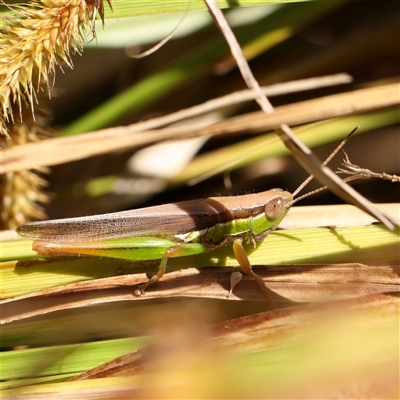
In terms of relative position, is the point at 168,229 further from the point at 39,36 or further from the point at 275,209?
the point at 39,36

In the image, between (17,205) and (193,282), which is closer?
(193,282)

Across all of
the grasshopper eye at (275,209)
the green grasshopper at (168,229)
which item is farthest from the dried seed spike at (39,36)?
the grasshopper eye at (275,209)

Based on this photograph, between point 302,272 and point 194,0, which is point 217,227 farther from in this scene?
point 194,0

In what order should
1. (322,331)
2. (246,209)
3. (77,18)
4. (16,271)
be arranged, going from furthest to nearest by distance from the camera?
(246,209), (16,271), (77,18), (322,331)

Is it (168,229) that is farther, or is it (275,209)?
(168,229)

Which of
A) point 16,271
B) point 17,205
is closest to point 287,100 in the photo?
point 17,205

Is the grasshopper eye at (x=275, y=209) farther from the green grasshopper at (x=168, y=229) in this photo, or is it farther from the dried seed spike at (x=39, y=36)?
the dried seed spike at (x=39, y=36)

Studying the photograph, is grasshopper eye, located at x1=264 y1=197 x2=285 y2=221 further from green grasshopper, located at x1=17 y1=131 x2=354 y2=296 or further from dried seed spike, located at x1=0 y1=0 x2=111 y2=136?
dried seed spike, located at x1=0 y1=0 x2=111 y2=136

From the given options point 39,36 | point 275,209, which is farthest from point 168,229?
point 39,36
